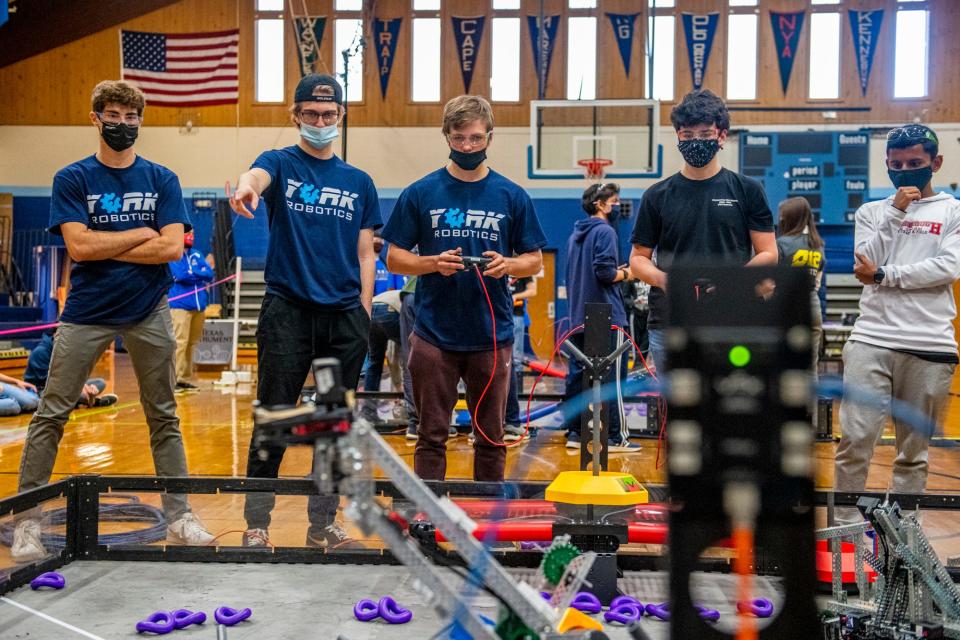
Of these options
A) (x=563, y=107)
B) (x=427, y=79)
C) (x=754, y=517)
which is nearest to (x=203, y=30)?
(x=427, y=79)

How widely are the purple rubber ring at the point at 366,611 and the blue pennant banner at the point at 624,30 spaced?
48.1 feet

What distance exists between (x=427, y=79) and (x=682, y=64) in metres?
4.44

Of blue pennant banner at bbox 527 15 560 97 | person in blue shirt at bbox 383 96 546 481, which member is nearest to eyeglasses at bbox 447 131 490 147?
person in blue shirt at bbox 383 96 546 481

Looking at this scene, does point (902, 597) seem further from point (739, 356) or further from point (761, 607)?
point (739, 356)

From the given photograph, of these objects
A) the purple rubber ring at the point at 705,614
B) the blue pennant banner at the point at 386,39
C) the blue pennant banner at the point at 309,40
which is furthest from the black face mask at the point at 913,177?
the blue pennant banner at the point at 386,39

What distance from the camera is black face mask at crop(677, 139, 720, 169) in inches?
126

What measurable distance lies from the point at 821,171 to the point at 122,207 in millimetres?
12608

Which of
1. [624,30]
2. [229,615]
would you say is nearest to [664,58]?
[624,30]

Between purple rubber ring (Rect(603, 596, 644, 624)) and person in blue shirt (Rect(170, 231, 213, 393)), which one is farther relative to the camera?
person in blue shirt (Rect(170, 231, 213, 393))

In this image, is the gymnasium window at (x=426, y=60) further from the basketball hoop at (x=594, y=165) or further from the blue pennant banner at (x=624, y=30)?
the basketball hoop at (x=594, y=165)

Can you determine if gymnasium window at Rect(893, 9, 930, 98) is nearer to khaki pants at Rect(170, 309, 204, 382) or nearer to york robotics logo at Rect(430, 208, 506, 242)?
khaki pants at Rect(170, 309, 204, 382)

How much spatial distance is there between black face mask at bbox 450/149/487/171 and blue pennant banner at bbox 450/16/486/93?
43.5 ft

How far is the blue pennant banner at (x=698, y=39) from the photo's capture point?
1582cm

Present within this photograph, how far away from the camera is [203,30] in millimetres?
16625
